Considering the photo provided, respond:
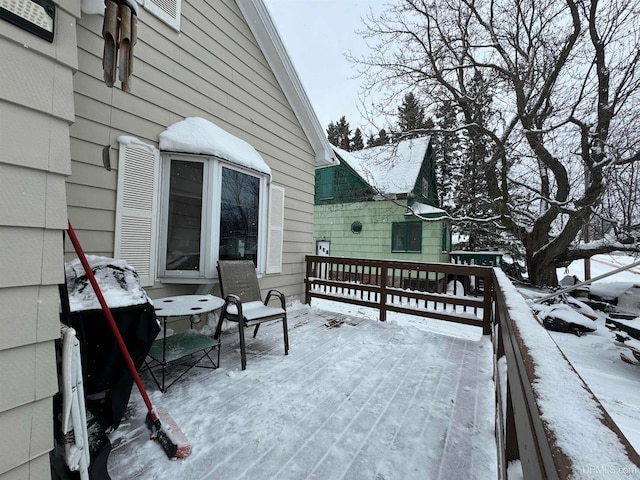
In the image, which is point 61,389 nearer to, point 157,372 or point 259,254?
point 157,372

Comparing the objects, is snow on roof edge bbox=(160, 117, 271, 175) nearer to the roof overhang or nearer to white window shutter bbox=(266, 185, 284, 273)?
white window shutter bbox=(266, 185, 284, 273)

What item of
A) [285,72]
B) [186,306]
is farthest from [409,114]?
[186,306]

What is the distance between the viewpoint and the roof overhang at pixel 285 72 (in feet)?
13.6

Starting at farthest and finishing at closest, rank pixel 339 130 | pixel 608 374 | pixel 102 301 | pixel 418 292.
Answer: pixel 339 130, pixel 418 292, pixel 608 374, pixel 102 301

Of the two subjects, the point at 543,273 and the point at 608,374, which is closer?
the point at 608,374

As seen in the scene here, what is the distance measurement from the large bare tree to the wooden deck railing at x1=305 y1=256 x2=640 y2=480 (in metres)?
5.07

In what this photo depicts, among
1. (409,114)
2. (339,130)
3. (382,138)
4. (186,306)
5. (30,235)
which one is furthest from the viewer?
(339,130)

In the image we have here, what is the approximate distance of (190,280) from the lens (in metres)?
3.15

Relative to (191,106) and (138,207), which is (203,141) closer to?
(191,106)

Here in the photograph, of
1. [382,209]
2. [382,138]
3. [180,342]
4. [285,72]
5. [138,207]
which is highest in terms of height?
[382,138]

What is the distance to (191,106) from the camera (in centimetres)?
343

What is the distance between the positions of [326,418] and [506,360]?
4.26ft

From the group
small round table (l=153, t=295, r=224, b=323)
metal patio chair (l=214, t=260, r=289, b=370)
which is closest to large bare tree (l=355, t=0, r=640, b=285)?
metal patio chair (l=214, t=260, r=289, b=370)

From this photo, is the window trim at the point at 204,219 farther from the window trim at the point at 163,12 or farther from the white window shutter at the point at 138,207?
the window trim at the point at 163,12
